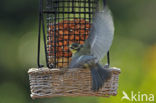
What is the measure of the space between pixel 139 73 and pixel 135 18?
1.43m

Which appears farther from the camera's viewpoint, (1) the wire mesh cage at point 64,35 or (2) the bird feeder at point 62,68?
(1) the wire mesh cage at point 64,35

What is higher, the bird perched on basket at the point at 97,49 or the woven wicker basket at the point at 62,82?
the bird perched on basket at the point at 97,49

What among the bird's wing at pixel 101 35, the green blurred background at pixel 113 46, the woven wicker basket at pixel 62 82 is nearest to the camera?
the bird's wing at pixel 101 35

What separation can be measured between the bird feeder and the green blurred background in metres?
2.01

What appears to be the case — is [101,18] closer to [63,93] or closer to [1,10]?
[63,93]

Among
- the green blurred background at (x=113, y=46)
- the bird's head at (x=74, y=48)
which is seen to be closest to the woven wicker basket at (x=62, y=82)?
→ the bird's head at (x=74, y=48)

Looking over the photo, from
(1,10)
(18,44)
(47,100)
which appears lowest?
(47,100)

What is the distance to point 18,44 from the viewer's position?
7586mm

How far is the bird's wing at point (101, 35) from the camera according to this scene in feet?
12.6

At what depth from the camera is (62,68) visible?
401 cm

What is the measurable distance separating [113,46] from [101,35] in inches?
126

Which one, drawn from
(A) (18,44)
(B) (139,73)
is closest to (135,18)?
(B) (139,73)

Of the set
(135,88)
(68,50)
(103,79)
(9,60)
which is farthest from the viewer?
(9,60)

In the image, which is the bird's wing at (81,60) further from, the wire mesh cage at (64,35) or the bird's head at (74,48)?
the wire mesh cage at (64,35)
